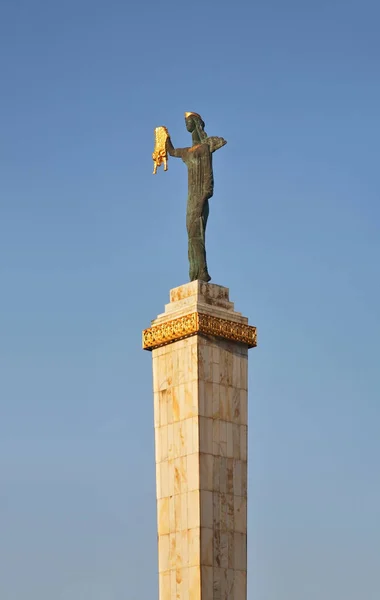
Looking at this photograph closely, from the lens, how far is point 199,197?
40.2 m

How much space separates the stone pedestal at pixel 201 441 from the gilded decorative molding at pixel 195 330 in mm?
26

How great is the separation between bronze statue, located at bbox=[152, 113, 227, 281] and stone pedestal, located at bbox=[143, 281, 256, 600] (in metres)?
0.93

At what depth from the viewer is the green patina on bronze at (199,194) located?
40031mm

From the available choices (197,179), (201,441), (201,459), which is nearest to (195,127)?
(197,179)

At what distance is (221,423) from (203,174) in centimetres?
669

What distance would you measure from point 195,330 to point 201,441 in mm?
2798

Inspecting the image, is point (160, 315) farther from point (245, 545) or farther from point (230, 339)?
point (245, 545)

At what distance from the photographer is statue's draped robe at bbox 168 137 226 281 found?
4003 centimetres

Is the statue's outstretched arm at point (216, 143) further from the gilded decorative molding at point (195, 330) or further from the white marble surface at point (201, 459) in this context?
the gilded decorative molding at point (195, 330)

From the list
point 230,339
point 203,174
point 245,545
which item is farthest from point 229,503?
point 203,174

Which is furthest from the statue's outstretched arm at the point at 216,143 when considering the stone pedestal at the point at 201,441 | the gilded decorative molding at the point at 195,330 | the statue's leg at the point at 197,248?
the gilded decorative molding at the point at 195,330

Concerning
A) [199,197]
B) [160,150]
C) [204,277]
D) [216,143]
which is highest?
[160,150]

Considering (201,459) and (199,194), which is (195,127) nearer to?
(199,194)

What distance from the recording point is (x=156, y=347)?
39.9m
